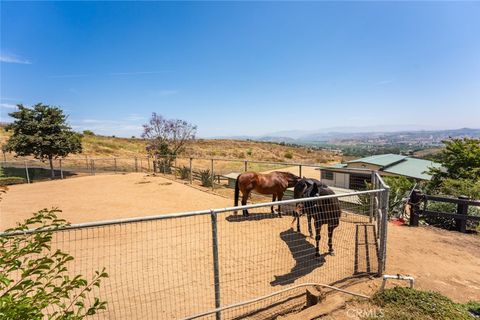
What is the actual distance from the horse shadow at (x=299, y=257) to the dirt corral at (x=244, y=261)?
19mm

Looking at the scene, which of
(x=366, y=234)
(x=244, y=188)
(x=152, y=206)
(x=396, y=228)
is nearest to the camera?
(x=366, y=234)

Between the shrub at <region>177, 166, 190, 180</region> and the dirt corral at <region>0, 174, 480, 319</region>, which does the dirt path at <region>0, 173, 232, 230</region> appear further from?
the shrub at <region>177, 166, 190, 180</region>

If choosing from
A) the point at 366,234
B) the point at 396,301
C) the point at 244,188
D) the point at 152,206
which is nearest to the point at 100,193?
the point at 152,206

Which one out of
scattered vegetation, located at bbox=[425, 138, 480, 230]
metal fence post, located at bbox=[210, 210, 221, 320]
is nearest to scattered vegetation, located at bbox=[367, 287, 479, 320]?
metal fence post, located at bbox=[210, 210, 221, 320]

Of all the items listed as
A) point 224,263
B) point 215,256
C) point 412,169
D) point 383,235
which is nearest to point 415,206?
point 383,235

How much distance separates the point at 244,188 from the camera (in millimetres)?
8234

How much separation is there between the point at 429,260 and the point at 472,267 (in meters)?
0.77

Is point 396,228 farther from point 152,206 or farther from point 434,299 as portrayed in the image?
point 152,206

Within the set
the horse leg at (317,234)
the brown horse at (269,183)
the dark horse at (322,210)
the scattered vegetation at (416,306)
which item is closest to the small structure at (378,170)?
the brown horse at (269,183)

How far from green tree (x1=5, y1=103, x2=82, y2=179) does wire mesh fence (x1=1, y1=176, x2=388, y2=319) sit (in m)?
16.5

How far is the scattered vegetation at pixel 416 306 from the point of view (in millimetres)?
3348

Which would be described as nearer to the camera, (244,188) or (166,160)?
(244,188)

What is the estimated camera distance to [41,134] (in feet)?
64.4

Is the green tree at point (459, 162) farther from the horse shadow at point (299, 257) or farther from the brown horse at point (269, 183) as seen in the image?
the horse shadow at point (299, 257)
